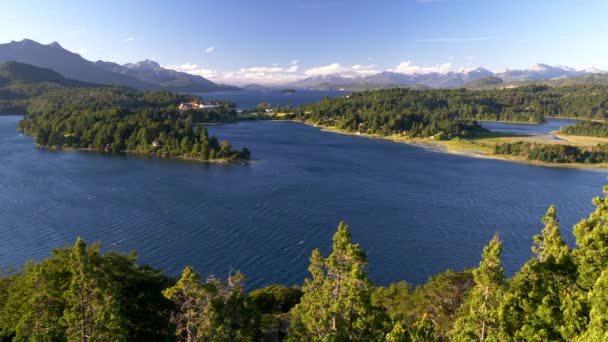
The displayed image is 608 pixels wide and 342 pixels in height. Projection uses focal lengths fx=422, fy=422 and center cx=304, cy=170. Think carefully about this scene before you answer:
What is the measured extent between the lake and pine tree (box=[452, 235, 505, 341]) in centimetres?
1589

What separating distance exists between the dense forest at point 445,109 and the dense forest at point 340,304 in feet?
289

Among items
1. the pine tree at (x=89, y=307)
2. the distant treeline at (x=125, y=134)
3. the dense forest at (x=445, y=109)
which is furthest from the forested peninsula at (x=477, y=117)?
the pine tree at (x=89, y=307)

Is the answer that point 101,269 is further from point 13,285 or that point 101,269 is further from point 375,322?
point 375,322

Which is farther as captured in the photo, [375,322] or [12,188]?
[12,188]

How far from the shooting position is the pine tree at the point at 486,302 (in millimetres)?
10469

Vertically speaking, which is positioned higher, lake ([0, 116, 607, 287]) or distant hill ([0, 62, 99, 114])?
distant hill ([0, 62, 99, 114])

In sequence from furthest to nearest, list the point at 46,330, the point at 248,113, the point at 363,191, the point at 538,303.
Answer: the point at 248,113 → the point at 363,191 → the point at 46,330 → the point at 538,303

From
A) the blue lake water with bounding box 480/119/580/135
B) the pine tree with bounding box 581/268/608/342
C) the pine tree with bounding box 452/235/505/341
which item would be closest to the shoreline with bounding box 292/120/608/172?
the blue lake water with bounding box 480/119/580/135

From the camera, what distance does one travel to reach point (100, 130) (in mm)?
74625

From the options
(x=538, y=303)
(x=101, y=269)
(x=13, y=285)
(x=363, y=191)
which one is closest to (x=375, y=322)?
(x=538, y=303)

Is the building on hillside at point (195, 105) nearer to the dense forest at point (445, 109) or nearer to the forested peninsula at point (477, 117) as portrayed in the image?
the forested peninsula at point (477, 117)

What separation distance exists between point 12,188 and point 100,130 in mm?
31355

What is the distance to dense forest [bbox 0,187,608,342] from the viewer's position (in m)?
9.77

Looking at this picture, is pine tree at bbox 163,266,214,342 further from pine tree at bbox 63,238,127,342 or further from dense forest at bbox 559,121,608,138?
dense forest at bbox 559,121,608,138
